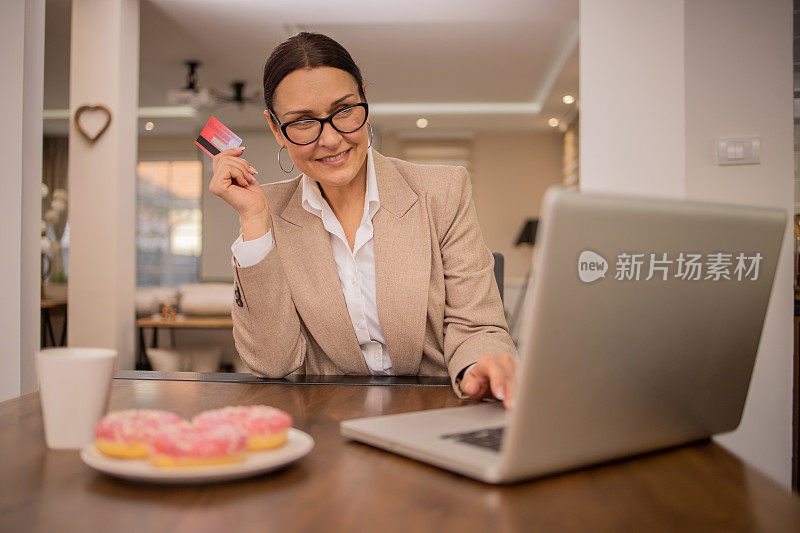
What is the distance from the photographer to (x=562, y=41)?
5.08 m

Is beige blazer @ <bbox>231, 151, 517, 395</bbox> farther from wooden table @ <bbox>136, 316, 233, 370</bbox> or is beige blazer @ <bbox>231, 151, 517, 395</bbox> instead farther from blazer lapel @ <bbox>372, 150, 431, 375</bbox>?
wooden table @ <bbox>136, 316, 233, 370</bbox>

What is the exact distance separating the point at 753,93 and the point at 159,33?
13.3ft

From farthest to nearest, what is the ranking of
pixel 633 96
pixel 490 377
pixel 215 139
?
1. pixel 633 96
2. pixel 215 139
3. pixel 490 377

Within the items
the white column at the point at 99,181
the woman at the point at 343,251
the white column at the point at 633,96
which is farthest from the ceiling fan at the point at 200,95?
the woman at the point at 343,251

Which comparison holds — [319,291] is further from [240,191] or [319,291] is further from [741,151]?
[741,151]

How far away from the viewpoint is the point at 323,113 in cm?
119

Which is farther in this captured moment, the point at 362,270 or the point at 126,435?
the point at 362,270

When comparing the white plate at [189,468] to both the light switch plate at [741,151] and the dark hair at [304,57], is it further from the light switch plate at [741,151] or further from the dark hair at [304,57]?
the light switch plate at [741,151]

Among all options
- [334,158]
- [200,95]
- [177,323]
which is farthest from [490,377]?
[200,95]

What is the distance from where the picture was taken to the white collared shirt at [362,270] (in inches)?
50.4

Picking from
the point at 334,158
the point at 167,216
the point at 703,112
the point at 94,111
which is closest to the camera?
the point at 334,158

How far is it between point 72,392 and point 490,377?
46cm

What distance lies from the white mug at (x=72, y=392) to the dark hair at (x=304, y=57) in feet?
2.48

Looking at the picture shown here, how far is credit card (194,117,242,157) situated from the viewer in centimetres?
109
